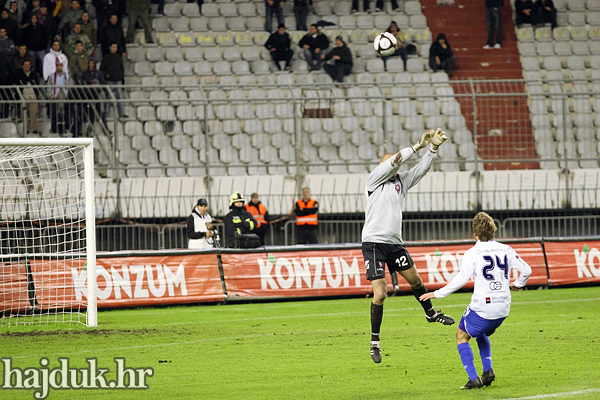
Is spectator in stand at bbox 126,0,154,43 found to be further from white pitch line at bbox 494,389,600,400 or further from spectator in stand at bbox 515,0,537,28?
white pitch line at bbox 494,389,600,400

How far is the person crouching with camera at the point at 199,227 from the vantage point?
54.4 feet

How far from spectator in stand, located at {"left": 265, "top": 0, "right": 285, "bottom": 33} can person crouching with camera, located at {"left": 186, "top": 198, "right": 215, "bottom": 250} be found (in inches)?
401

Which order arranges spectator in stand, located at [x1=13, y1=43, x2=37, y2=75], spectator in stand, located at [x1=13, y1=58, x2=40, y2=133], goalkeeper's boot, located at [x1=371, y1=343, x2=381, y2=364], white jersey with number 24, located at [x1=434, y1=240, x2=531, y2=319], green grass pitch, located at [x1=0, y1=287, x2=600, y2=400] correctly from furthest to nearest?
spectator in stand, located at [x1=13, y1=43, x2=37, y2=75], spectator in stand, located at [x1=13, y1=58, x2=40, y2=133], goalkeeper's boot, located at [x1=371, y1=343, x2=381, y2=364], green grass pitch, located at [x1=0, y1=287, x2=600, y2=400], white jersey with number 24, located at [x1=434, y1=240, x2=531, y2=319]

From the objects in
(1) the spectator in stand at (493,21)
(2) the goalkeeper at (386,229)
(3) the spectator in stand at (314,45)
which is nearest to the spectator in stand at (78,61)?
(3) the spectator in stand at (314,45)

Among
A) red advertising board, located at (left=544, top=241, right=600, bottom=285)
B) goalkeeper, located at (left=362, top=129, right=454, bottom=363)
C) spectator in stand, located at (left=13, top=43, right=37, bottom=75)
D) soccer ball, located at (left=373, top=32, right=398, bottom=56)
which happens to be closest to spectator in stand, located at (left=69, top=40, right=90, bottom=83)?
spectator in stand, located at (left=13, top=43, right=37, bottom=75)

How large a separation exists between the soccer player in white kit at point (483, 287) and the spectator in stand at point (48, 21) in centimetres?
1804

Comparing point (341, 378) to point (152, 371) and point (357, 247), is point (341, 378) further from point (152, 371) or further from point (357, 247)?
point (357, 247)

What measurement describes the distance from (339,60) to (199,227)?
8965mm

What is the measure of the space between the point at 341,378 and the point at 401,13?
20.0 metres

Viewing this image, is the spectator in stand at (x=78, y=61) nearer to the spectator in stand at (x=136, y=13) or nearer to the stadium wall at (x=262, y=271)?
the spectator in stand at (x=136, y=13)

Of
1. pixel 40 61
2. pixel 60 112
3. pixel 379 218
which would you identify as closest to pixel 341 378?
pixel 379 218

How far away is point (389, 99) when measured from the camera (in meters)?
20.8

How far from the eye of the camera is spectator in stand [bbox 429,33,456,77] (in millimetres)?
24422

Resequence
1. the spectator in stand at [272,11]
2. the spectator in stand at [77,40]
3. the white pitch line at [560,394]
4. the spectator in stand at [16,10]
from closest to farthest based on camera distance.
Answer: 1. the white pitch line at [560,394]
2. the spectator in stand at [77,40]
3. the spectator in stand at [16,10]
4. the spectator in stand at [272,11]
